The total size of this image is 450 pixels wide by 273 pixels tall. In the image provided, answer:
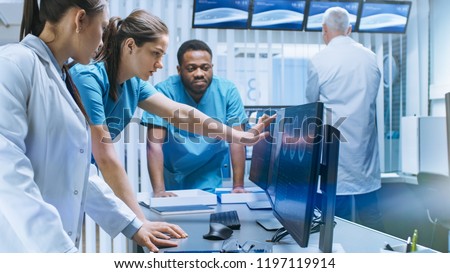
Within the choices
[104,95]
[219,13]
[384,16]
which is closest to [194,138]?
[104,95]

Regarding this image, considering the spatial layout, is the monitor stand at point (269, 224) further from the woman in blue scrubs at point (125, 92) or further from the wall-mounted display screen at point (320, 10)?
the wall-mounted display screen at point (320, 10)

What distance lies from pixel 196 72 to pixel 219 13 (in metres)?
0.65

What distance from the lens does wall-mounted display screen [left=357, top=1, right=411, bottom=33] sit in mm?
2285

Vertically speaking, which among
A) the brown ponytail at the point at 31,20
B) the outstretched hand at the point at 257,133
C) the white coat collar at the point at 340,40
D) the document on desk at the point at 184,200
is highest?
the white coat collar at the point at 340,40

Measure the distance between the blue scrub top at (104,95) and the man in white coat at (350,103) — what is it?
78 cm

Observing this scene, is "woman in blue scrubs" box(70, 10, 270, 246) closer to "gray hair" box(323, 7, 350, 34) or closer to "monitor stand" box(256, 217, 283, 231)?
"monitor stand" box(256, 217, 283, 231)

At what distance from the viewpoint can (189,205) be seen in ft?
4.13

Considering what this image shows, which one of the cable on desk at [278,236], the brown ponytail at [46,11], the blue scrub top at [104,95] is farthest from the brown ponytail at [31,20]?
the cable on desk at [278,236]

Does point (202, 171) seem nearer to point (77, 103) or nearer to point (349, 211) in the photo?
point (349, 211)

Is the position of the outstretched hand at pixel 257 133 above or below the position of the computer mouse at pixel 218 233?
above

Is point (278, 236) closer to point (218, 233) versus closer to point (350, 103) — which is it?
point (218, 233)

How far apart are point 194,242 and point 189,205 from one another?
0.35m

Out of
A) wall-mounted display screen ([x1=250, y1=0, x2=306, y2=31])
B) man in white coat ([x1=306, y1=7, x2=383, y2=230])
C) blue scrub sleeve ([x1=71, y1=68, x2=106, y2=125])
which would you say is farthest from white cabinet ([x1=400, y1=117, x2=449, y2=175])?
blue scrub sleeve ([x1=71, y1=68, x2=106, y2=125])

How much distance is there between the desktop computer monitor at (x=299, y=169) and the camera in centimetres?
66
